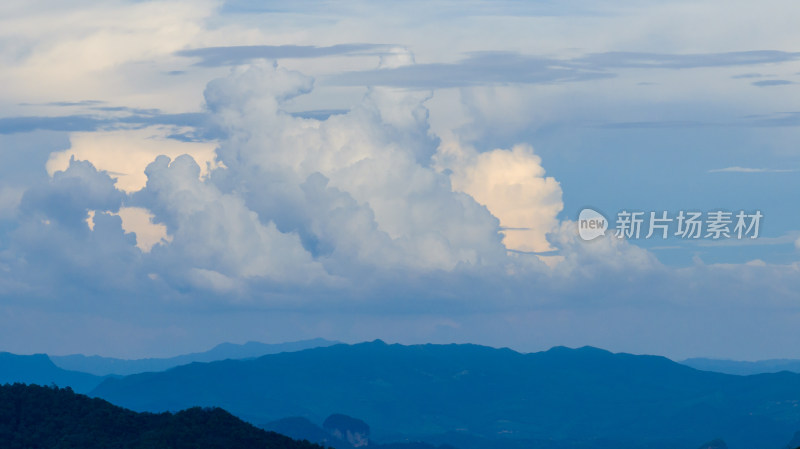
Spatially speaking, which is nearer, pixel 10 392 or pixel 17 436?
pixel 17 436

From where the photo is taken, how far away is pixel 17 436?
169 m

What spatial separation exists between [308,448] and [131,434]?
99.2 feet

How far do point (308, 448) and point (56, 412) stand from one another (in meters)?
44.1

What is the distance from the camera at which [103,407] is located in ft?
589

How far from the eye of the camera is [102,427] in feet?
563

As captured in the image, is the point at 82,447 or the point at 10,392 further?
the point at 10,392

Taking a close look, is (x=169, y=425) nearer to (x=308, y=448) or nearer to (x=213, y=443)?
(x=213, y=443)

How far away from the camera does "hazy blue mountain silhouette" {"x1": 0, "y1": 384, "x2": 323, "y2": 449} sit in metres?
168

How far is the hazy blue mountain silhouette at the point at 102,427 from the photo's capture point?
550 ft

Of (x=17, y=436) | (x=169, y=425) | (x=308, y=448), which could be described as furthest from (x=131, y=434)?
(x=308, y=448)

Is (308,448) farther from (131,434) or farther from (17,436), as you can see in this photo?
(17,436)

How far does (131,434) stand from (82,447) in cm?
1020

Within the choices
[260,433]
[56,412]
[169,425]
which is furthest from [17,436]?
[260,433]

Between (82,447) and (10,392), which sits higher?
(10,392)
